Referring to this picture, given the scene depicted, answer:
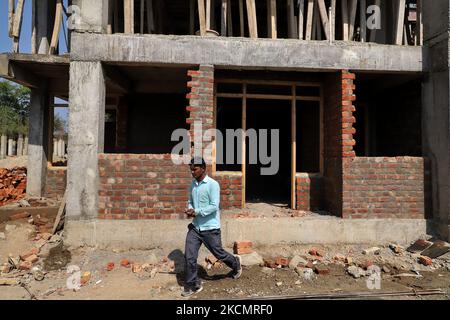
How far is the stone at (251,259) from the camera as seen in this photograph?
17.0 feet

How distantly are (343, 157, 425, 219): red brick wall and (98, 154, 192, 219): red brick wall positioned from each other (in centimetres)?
296

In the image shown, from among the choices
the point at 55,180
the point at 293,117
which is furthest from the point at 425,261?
the point at 55,180

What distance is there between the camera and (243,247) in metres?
5.33

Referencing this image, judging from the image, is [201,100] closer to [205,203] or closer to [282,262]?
[205,203]

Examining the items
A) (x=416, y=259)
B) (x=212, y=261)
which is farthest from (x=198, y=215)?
(x=416, y=259)

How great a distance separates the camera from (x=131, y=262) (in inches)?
206

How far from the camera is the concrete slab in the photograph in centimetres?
548

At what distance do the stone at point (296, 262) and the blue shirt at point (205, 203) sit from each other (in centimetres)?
159

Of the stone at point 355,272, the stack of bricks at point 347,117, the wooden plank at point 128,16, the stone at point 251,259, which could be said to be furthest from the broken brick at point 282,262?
the wooden plank at point 128,16

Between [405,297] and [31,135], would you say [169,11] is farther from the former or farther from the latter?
[405,297]

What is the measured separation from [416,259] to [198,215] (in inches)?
151

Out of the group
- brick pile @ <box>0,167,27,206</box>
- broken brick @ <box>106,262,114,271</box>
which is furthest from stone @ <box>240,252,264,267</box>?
brick pile @ <box>0,167,27,206</box>

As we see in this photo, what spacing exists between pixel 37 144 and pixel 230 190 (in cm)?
506

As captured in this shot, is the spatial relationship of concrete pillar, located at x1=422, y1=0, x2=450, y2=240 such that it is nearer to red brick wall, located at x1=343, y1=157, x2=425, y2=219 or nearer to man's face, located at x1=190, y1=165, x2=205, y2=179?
red brick wall, located at x1=343, y1=157, x2=425, y2=219
